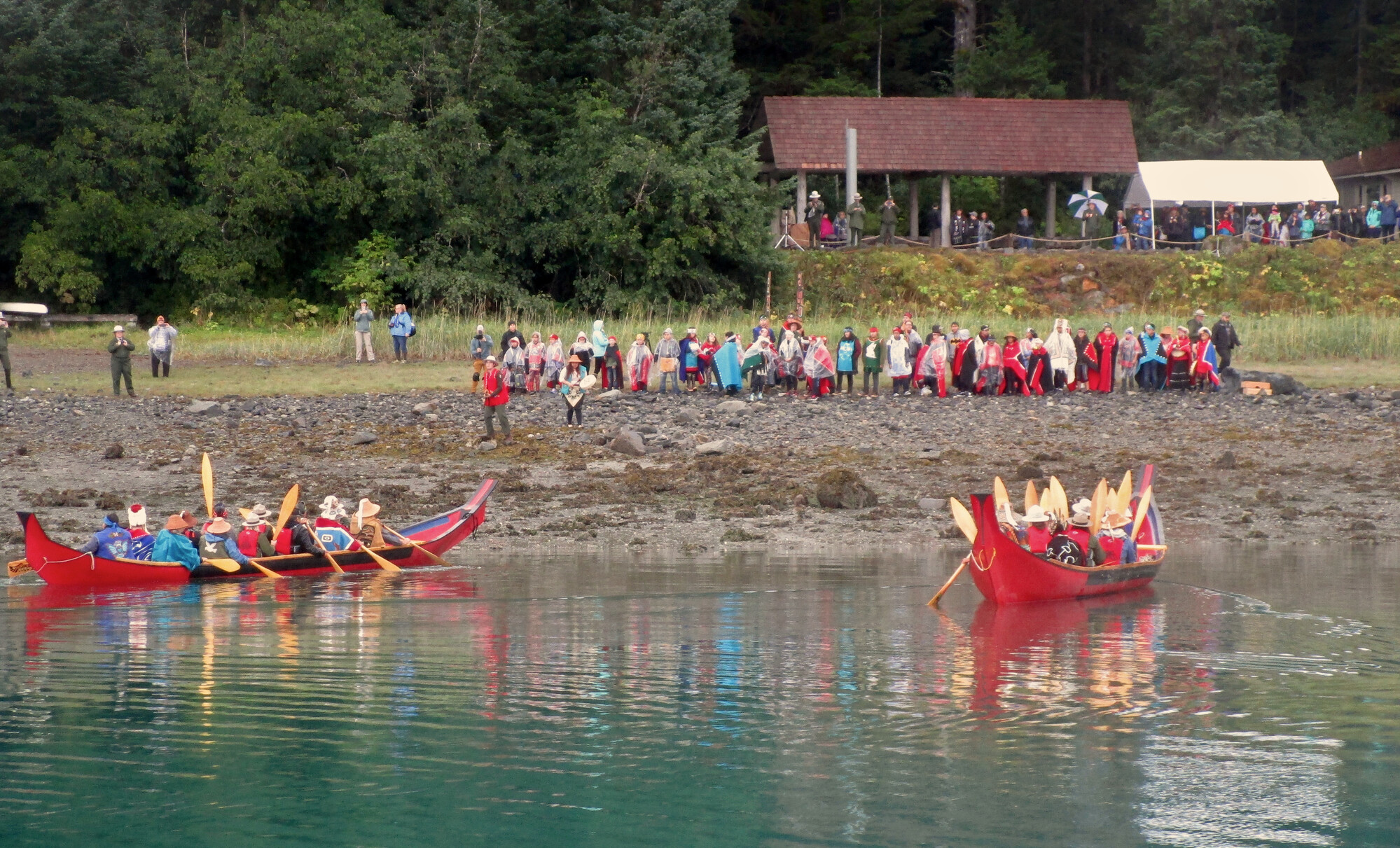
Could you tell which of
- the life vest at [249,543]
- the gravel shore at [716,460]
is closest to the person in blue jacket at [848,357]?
the gravel shore at [716,460]

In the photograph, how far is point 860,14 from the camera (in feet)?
173

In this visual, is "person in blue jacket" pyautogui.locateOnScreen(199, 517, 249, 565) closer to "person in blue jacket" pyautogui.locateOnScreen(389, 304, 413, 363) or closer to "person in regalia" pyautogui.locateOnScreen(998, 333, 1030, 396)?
"person in regalia" pyautogui.locateOnScreen(998, 333, 1030, 396)

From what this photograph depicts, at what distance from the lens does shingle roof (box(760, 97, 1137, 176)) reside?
4491 centimetres

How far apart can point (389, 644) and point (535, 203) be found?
29864 millimetres

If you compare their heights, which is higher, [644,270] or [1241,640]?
[644,270]

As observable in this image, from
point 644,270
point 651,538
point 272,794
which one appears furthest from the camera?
point 644,270

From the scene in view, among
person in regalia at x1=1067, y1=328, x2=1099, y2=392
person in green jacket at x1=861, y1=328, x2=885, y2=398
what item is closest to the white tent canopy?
person in regalia at x1=1067, y1=328, x2=1099, y2=392

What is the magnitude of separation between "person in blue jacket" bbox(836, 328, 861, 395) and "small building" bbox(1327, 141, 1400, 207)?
1236 inches

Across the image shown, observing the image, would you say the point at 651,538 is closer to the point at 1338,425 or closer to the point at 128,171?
the point at 1338,425

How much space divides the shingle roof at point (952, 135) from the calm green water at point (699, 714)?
100 feet

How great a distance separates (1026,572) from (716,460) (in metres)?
7.76

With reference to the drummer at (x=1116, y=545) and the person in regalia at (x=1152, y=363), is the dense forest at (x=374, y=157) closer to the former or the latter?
the person in regalia at (x=1152, y=363)

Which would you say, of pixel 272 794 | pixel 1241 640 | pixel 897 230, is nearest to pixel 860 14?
pixel 897 230

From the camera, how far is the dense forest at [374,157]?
1587 inches
